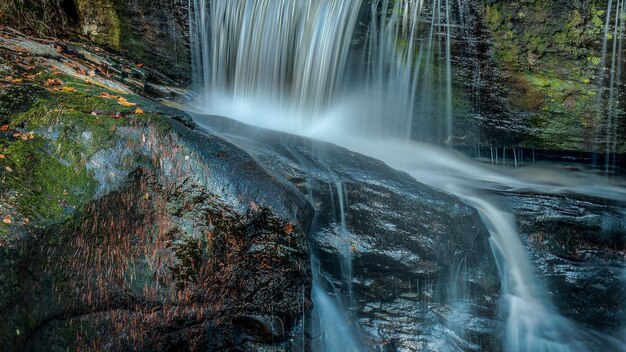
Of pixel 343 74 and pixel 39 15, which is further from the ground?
pixel 39 15

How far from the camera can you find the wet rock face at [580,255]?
16.5 ft

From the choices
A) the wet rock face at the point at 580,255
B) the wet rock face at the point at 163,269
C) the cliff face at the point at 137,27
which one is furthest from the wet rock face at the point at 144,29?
the wet rock face at the point at 580,255

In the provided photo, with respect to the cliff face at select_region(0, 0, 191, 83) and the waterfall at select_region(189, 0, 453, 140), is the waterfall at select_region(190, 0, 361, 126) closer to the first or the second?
the waterfall at select_region(189, 0, 453, 140)

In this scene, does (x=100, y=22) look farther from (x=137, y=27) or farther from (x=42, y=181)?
(x=42, y=181)

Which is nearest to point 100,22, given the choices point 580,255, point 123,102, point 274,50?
point 274,50

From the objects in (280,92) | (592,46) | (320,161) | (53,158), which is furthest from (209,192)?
(592,46)

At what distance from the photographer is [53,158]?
331cm

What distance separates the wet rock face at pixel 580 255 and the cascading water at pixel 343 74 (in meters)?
1.08

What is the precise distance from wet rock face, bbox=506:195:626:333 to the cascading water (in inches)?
42.5

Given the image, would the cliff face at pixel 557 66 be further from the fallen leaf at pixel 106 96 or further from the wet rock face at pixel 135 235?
the fallen leaf at pixel 106 96

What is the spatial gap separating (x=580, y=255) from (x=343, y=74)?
4.22m

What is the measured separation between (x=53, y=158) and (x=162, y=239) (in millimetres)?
965

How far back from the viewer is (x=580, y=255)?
520 centimetres

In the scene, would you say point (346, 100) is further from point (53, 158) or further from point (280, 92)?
point (53, 158)
